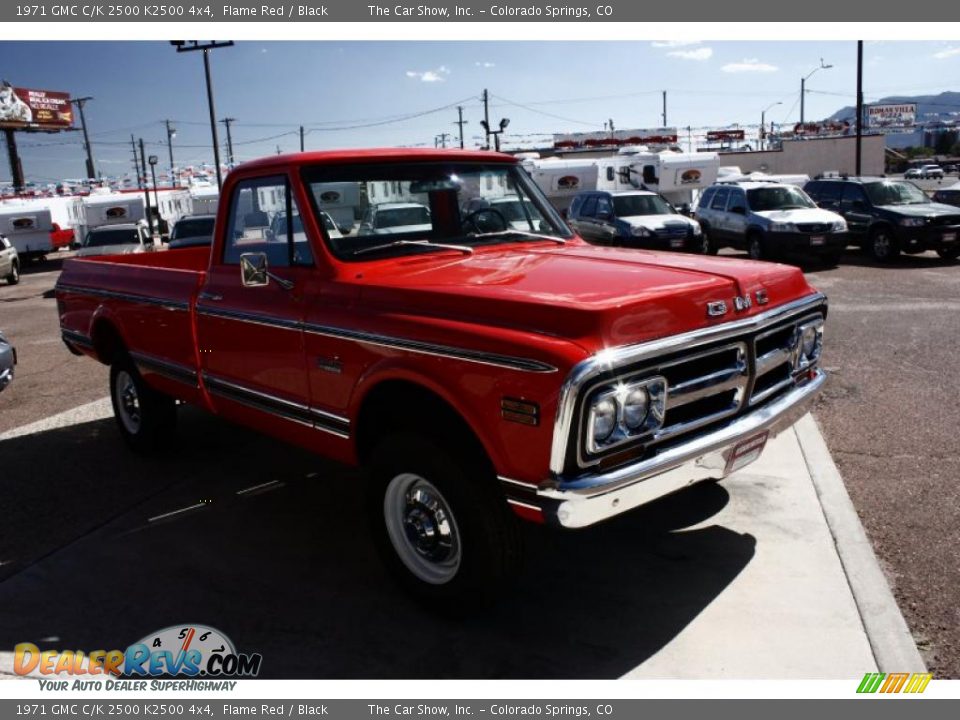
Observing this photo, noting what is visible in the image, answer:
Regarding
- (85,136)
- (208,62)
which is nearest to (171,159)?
(85,136)

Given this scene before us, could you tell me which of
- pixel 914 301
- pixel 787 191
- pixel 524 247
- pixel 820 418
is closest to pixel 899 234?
pixel 787 191

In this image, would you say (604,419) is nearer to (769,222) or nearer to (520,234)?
(520,234)

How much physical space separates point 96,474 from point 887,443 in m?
5.51

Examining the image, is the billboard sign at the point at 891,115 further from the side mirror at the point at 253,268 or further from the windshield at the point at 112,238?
the side mirror at the point at 253,268

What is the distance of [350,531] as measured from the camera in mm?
4707

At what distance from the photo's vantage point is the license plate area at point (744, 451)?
3.53 metres

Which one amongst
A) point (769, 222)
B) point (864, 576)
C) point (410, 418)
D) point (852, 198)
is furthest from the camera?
point (852, 198)

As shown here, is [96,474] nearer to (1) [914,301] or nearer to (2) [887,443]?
(2) [887,443]

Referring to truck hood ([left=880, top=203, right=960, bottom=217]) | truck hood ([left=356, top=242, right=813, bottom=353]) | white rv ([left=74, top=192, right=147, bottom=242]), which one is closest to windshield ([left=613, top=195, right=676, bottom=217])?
truck hood ([left=880, top=203, right=960, bottom=217])

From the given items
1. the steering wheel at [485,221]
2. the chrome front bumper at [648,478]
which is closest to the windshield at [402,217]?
the steering wheel at [485,221]

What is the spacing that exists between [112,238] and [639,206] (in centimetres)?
1262

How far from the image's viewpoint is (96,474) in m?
5.81

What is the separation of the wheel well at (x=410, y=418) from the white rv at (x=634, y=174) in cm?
2307

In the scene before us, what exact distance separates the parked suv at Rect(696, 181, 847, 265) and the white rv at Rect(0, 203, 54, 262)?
22.2 m
